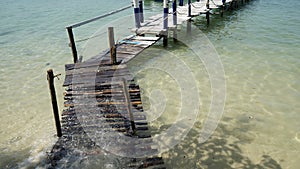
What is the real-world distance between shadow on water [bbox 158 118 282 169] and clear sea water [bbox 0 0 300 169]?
0.08ft

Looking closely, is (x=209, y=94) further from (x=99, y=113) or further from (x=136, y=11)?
(x=136, y=11)

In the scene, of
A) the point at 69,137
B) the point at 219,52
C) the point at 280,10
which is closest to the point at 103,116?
the point at 69,137

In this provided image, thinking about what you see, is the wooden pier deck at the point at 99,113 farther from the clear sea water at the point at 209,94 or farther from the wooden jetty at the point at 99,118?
the clear sea water at the point at 209,94

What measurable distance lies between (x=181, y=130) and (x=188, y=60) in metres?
5.82

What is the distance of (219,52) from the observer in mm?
Result: 13508

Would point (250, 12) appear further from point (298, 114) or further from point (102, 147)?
point (102, 147)

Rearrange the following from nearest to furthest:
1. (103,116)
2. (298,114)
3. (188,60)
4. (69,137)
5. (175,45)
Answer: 1. (69,137)
2. (103,116)
3. (298,114)
4. (188,60)
5. (175,45)

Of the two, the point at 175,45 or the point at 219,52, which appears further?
the point at 175,45

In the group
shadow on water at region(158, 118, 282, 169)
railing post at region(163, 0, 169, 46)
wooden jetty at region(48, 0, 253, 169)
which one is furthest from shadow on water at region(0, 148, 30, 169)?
railing post at region(163, 0, 169, 46)

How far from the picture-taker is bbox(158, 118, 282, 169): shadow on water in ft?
20.3

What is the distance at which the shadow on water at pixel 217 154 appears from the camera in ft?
20.3

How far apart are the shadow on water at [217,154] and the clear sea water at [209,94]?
3 centimetres

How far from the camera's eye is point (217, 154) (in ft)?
21.5

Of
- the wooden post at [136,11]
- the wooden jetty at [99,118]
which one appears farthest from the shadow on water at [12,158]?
the wooden post at [136,11]
